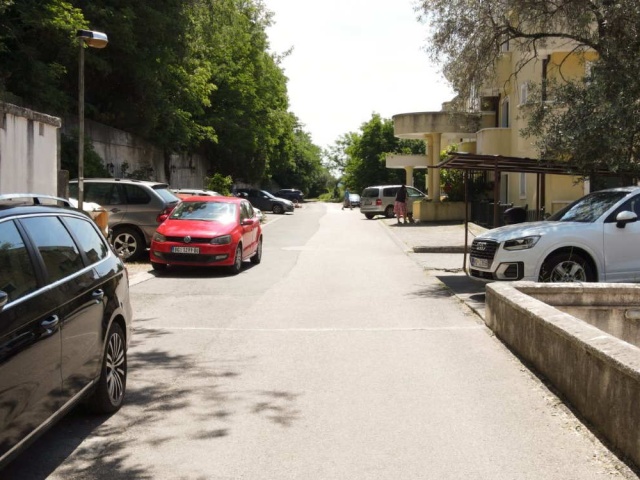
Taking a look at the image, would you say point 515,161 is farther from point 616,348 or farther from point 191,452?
point 191,452

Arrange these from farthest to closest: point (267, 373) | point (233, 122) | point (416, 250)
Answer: point (233, 122)
point (416, 250)
point (267, 373)

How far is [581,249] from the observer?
11.6 m

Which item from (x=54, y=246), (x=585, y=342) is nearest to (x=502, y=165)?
(x=585, y=342)

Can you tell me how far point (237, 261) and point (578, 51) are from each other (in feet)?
31.7

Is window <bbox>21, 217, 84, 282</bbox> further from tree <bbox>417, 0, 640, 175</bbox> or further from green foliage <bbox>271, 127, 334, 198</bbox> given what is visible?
green foliage <bbox>271, 127, 334, 198</bbox>

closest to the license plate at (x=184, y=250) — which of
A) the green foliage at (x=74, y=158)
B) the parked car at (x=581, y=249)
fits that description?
the parked car at (x=581, y=249)

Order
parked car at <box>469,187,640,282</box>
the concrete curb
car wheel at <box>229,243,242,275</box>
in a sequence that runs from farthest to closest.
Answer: the concrete curb < car wheel at <box>229,243,242,275</box> < parked car at <box>469,187,640,282</box>

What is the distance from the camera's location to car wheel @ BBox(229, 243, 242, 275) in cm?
1570

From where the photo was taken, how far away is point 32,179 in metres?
12.9

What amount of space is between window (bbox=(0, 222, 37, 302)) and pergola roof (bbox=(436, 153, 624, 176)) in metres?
11.6

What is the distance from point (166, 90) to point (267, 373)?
26059 millimetres

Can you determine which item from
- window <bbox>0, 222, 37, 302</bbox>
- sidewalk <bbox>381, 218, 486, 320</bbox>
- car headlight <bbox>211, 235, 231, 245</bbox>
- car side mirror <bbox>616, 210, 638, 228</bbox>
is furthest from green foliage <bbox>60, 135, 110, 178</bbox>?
window <bbox>0, 222, 37, 302</bbox>

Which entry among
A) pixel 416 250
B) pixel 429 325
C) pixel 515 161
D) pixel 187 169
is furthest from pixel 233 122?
pixel 429 325

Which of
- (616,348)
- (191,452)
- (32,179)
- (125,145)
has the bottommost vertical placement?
(191,452)
